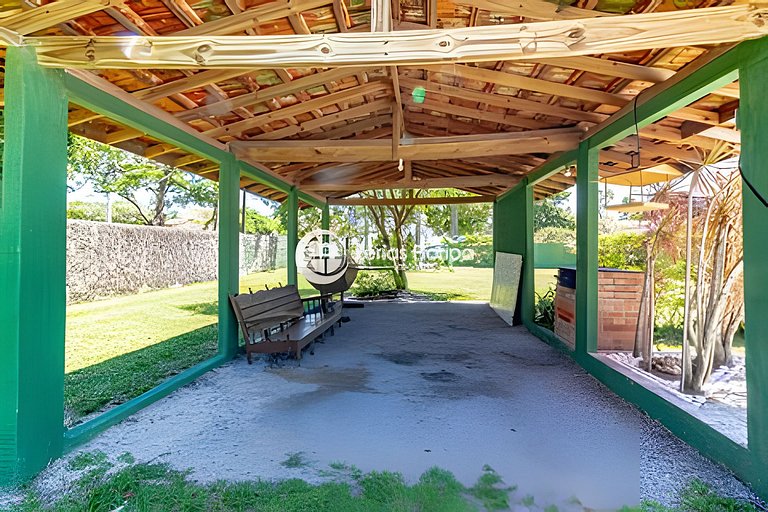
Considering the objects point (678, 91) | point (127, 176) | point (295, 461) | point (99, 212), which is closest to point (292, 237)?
point (295, 461)

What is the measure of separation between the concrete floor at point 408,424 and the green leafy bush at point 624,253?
4280 mm

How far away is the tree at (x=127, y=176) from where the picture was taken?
14.7m

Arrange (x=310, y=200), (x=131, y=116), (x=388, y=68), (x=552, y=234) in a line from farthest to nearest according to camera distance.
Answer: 1. (x=552, y=234)
2. (x=310, y=200)
3. (x=388, y=68)
4. (x=131, y=116)

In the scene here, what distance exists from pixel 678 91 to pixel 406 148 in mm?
2839

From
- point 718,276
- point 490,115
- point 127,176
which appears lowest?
point 718,276

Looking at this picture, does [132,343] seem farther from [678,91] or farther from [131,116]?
[678,91]

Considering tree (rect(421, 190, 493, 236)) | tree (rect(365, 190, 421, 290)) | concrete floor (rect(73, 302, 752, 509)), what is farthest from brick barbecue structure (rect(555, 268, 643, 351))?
tree (rect(421, 190, 493, 236))

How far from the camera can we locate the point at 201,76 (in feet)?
10.8

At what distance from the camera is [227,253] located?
15.5 feet

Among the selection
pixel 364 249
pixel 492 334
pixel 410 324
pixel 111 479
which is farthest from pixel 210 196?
pixel 111 479

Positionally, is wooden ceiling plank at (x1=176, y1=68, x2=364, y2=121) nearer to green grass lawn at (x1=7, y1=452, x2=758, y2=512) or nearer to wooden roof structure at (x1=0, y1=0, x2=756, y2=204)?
wooden roof structure at (x1=0, y1=0, x2=756, y2=204)

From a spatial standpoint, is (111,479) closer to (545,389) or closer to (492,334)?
(545,389)

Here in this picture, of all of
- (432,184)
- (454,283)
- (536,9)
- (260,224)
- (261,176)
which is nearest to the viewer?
(536,9)

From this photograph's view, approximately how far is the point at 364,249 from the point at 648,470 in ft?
39.3
